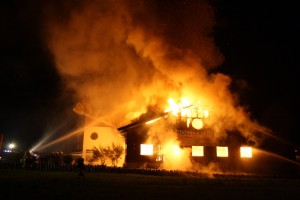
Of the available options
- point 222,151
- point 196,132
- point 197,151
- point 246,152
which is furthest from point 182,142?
point 246,152

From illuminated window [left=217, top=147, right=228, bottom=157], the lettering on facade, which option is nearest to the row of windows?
illuminated window [left=217, top=147, right=228, bottom=157]

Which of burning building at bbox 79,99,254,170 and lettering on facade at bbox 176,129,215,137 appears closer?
burning building at bbox 79,99,254,170

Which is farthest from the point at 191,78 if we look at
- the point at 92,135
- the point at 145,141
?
the point at 92,135

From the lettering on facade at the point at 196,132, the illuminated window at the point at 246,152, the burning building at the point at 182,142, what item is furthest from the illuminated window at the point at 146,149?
the illuminated window at the point at 246,152

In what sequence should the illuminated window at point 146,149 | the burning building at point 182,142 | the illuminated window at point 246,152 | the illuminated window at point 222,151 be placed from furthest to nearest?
the illuminated window at point 246,152
the illuminated window at point 222,151
the illuminated window at point 146,149
the burning building at point 182,142

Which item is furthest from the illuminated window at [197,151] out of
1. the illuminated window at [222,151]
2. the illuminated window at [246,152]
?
the illuminated window at [246,152]

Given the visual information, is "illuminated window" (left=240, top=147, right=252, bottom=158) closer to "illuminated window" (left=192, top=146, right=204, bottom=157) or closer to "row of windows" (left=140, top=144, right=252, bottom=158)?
"row of windows" (left=140, top=144, right=252, bottom=158)

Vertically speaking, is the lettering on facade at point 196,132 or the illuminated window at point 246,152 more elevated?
the lettering on facade at point 196,132

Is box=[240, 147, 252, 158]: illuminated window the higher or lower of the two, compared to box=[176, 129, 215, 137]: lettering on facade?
lower

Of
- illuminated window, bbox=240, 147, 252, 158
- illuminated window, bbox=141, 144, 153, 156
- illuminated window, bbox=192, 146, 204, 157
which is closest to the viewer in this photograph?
illuminated window, bbox=141, 144, 153, 156

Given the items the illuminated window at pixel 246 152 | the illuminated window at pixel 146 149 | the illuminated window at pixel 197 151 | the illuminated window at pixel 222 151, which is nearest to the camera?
the illuminated window at pixel 146 149

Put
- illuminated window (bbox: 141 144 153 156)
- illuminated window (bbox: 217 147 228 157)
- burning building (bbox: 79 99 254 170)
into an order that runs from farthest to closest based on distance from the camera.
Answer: illuminated window (bbox: 217 147 228 157) → illuminated window (bbox: 141 144 153 156) → burning building (bbox: 79 99 254 170)

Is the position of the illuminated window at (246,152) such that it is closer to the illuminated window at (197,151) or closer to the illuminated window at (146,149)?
the illuminated window at (197,151)

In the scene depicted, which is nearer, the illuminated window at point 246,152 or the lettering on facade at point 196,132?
the lettering on facade at point 196,132
